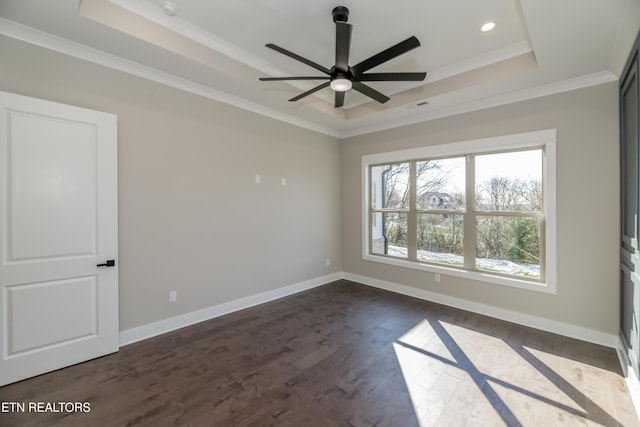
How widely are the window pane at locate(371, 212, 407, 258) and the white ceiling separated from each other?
1972 mm

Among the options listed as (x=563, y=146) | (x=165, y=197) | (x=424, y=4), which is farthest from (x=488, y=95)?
(x=165, y=197)

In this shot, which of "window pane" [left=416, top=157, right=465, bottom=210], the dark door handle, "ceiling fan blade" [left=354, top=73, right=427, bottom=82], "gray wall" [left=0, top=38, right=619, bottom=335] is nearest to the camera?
"ceiling fan blade" [left=354, top=73, right=427, bottom=82]

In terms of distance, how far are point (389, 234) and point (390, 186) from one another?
2.82 feet

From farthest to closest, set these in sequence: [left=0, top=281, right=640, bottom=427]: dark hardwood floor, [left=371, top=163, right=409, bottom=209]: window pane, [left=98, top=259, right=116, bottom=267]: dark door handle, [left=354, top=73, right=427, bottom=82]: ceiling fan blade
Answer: [left=371, top=163, right=409, bottom=209]: window pane
[left=98, top=259, right=116, bottom=267]: dark door handle
[left=354, top=73, right=427, bottom=82]: ceiling fan blade
[left=0, top=281, right=640, bottom=427]: dark hardwood floor

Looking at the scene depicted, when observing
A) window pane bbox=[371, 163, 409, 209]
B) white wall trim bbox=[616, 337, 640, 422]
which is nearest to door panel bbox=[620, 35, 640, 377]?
white wall trim bbox=[616, 337, 640, 422]

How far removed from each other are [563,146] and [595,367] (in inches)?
88.4

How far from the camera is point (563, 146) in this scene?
3.06 m

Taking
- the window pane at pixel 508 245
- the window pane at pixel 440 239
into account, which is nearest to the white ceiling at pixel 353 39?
the window pane at pixel 508 245

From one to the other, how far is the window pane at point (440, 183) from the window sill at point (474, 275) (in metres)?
0.92

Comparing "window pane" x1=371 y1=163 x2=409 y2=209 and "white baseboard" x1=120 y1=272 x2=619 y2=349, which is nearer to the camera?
"white baseboard" x1=120 y1=272 x2=619 y2=349

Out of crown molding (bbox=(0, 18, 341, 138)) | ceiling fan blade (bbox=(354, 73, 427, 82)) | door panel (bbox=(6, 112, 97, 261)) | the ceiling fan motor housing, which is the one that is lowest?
door panel (bbox=(6, 112, 97, 261))

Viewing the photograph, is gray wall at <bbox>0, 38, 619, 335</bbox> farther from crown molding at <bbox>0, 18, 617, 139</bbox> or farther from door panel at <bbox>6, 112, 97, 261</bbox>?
door panel at <bbox>6, 112, 97, 261</bbox>

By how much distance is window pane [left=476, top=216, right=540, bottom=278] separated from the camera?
3.39 metres

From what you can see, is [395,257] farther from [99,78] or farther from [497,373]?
[99,78]
